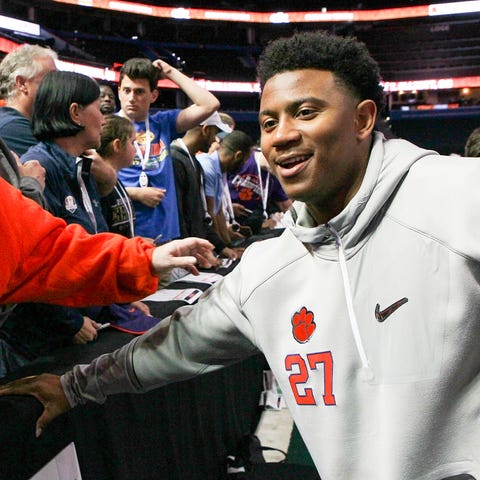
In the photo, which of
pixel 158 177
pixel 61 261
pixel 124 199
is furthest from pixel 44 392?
pixel 158 177

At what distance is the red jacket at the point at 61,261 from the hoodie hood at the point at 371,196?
1.47ft

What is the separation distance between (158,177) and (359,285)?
218 cm

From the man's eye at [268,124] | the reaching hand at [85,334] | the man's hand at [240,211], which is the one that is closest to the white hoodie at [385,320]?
the man's eye at [268,124]

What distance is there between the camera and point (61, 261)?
4.51 feet

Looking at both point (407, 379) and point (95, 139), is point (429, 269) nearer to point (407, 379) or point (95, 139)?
point (407, 379)

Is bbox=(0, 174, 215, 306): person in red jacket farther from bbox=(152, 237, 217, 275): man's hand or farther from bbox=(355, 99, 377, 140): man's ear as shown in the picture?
bbox=(355, 99, 377, 140): man's ear

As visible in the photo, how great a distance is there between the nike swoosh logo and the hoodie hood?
0.14 metres

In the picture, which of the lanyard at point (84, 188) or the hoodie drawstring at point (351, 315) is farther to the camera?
the lanyard at point (84, 188)

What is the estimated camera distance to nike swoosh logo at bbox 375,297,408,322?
3.76 feet

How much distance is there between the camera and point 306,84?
1.24 metres

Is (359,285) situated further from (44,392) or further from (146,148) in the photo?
(146,148)

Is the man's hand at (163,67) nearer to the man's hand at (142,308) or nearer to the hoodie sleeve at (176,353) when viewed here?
the man's hand at (142,308)

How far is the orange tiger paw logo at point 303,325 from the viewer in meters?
1.26

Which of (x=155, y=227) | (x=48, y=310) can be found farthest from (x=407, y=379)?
(x=155, y=227)
